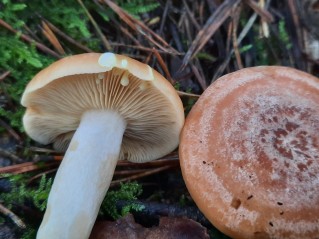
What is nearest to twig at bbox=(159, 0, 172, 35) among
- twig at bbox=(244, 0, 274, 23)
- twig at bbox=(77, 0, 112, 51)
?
twig at bbox=(77, 0, 112, 51)

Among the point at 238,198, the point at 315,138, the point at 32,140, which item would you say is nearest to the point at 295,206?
the point at 238,198

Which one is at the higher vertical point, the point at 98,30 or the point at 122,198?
the point at 98,30

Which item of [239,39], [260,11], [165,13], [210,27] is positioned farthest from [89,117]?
[260,11]

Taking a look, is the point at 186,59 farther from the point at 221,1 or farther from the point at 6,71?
the point at 6,71

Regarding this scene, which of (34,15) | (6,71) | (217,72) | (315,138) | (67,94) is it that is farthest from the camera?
(217,72)

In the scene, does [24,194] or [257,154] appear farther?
[24,194]

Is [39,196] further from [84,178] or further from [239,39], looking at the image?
[239,39]
